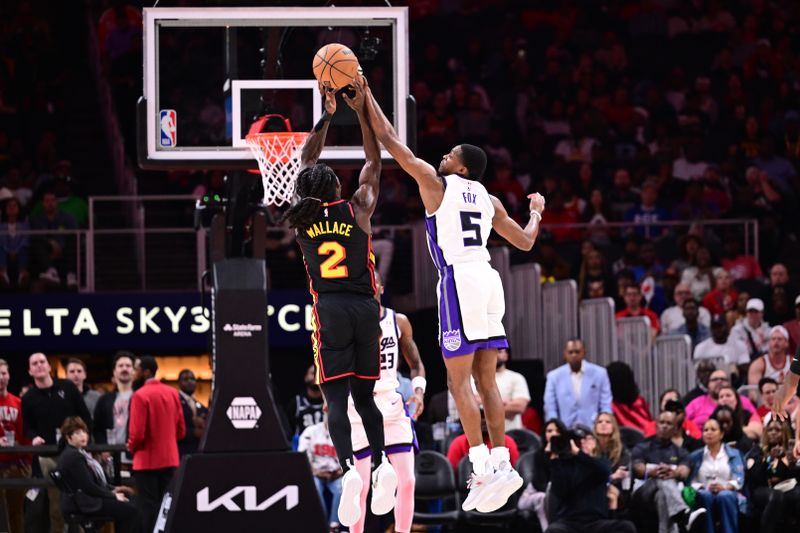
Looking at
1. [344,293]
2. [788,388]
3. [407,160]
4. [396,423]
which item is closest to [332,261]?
[344,293]

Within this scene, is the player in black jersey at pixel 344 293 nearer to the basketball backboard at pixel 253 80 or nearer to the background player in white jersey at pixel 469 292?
the background player in white jersey at pixel 469 292

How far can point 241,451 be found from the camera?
12039mm

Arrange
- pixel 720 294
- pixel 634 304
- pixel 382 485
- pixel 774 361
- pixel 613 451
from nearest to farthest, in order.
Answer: pixel 382 485 → pixel 613 451 → pixel 774 361 → pixel 634 304 → pixel 720 294

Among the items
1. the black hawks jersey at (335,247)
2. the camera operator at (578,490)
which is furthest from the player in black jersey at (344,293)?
the camera operator at (578,490)

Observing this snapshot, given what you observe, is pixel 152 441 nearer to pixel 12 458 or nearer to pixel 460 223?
pixel 12 458

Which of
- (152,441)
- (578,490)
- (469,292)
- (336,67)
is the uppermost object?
(336,67)

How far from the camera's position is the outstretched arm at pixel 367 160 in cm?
932

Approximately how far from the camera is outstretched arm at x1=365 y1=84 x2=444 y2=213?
9258 mm

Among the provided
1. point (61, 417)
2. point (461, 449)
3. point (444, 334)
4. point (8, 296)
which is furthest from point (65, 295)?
point (444, 334)

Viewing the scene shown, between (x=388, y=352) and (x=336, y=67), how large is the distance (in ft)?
9.15

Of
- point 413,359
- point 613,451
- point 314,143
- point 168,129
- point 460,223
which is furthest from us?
point 613,451

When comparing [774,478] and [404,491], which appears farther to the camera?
[774,478]

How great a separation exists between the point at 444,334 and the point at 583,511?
4.51 metres

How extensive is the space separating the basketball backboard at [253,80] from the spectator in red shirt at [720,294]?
6.93 meters
